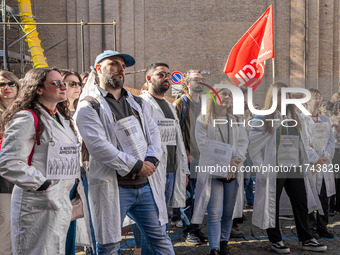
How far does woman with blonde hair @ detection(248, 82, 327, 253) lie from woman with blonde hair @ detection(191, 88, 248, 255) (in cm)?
31

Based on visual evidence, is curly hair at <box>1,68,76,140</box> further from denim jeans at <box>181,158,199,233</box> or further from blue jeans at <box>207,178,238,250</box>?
denim jeans at <box>181,158,199,233</box>

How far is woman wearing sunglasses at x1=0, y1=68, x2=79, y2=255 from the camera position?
267cm

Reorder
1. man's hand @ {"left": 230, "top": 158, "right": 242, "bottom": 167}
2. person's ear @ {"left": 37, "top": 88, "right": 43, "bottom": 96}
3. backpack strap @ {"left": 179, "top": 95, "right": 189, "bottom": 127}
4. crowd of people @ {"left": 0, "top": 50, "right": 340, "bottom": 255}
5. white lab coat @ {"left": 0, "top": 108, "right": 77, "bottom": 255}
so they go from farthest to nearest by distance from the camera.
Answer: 1. backpack strap @ {"left": 179, "top": 95, "right": 189, "bottom": 127}
2. man's hand @ {"left": 230, "top": 158, "right": 242, "bottom": 167}
3. person's ear @ {"left": 37, "top": 88, "right": 43, "bottom": 96}
4. crowd of people @ {"left": 0, "top": 50, "right": 340, "bottom": 255}
5. white lab coat @ {"left": 0, "top": 108, "right": 77, "bottom": 255}

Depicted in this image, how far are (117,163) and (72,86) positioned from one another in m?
1.96

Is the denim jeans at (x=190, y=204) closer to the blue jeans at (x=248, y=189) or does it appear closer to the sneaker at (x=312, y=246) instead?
the sneaker at (x=312, y=246)

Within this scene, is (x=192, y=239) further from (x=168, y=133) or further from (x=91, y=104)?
(x=91, y=104)

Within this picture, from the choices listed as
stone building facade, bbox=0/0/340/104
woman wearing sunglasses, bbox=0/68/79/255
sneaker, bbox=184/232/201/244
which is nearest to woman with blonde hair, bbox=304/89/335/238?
sneaker, bbox=184/232/201/244

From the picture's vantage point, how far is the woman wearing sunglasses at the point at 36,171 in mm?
2666

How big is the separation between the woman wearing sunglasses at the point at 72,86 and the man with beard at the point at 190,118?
142cm

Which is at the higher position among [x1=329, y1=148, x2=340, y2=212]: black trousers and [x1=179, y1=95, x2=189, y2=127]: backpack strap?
[x1=179, y1=95, x2=189, y2=127]: backpack strap

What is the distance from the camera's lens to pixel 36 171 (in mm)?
2684

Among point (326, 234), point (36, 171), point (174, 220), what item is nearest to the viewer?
point (36, 171)

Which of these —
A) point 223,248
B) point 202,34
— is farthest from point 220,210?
point 202,34

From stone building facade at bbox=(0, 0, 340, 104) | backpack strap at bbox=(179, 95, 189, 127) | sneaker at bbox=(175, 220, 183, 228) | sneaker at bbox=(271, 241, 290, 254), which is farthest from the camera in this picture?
stone building facade at bbox=(0, 0, 340, 104)
